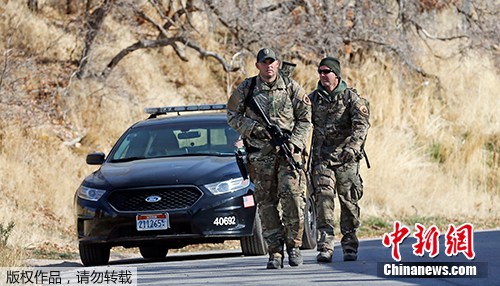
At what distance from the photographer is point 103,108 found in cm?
2398

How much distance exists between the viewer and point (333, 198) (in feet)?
40.3

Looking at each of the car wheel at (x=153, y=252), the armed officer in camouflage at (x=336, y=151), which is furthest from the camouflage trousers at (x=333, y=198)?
the car wheel at (x=153, y=252)

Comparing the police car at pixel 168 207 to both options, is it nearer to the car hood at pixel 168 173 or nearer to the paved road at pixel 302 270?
the car hood at pixel 168 173

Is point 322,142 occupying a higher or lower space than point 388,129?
higher

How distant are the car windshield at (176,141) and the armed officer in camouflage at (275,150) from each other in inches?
110

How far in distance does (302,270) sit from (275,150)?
1149mm

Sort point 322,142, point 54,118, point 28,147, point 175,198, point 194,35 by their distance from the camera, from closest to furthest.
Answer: point 322,142 < point 175,198 < point 28,147 < point 54,118 < point 194,35

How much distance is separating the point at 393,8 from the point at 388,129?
3059 millimetres

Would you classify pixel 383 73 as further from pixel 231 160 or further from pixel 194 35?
pixel 231 160

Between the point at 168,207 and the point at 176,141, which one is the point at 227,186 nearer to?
the point at 168,207

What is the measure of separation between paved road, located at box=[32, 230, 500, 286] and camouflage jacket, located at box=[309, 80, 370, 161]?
1.17 meters

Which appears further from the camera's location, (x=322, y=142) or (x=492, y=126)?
(x=492, y=126)

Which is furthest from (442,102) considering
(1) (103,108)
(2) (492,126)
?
(1) (103,108)

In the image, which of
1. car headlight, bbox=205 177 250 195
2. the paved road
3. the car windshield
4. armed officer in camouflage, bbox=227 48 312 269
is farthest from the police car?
armed officer in camouflage, bbox=227 48 312 269
